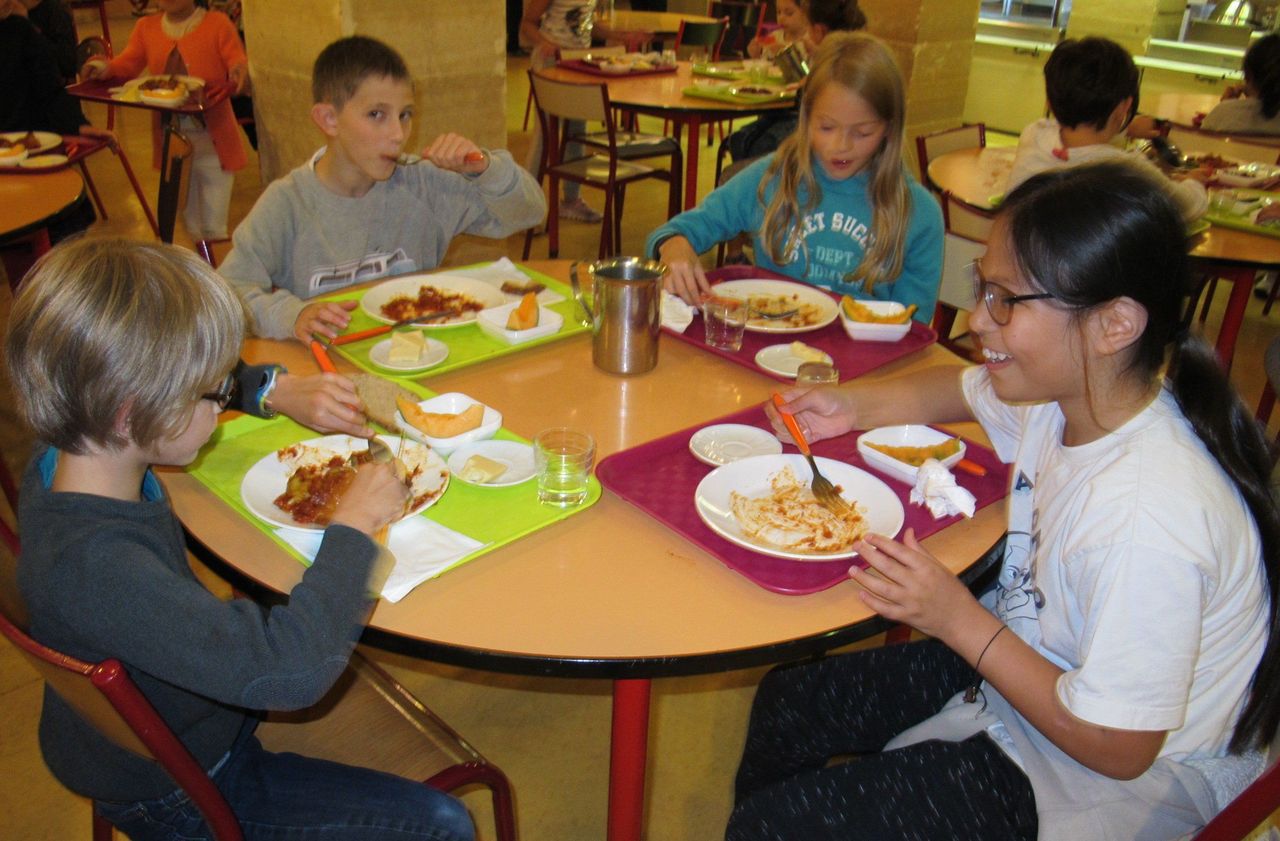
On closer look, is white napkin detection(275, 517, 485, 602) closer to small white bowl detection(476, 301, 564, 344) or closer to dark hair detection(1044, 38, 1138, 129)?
small white bowl detection(476, 301, 564, 344)

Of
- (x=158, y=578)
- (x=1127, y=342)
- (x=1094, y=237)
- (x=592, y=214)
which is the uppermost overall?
(x=1094, y=237)

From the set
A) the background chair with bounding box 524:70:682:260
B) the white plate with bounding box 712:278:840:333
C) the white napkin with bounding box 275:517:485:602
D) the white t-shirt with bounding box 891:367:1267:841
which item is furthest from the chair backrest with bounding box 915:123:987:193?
the white napkin with bounding box 275:517:485:602

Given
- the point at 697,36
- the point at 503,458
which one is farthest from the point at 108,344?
the point at 697,36

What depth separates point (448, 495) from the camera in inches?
53.2

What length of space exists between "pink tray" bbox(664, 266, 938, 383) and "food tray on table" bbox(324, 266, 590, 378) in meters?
0.24

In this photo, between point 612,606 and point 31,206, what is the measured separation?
248 centimetres

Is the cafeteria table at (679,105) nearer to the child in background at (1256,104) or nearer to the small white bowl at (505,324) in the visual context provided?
the child in background at (1256,104)

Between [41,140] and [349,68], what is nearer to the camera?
[349,68]

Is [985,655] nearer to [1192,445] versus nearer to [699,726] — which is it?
[1192,445]

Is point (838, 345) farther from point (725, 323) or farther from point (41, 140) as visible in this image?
point (41, 140)

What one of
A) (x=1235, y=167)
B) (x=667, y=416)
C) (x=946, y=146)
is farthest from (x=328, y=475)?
(x=1235, y=167)

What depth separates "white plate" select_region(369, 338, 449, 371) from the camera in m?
1.71

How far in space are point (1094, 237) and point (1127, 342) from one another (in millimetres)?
138

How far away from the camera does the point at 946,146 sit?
3793mm
